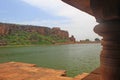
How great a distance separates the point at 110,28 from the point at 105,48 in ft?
0.47

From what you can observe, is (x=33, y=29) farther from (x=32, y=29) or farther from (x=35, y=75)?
(x=35, y=75)

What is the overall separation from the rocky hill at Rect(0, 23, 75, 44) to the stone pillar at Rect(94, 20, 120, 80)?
55.5 metres

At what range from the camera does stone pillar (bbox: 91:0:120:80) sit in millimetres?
1003

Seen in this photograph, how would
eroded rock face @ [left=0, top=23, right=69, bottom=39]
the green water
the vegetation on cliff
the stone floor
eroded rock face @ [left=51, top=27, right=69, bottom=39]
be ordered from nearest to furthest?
1. the stone floor
2. the green water
3. the vegetation on cliff
4. eroded rock face @ [left=0, top=23, right=69, bottom=39]
5. eroded rock face @ [left=51, top=27, right=69, bottom=39]

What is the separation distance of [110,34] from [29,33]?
70675 mm

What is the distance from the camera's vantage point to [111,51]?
105 centimetres

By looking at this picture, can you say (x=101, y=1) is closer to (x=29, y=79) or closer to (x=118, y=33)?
(x=118, y=33)

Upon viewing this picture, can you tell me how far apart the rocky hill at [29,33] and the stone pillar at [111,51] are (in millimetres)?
55520

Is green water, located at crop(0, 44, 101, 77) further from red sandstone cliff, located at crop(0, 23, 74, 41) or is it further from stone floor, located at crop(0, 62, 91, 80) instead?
red sandstone cliff, located at crop(0, 23, 74, 41)

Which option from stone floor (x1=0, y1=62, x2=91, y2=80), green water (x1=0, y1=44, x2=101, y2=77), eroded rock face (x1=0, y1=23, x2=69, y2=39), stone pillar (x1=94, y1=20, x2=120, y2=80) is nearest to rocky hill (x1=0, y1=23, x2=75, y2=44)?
eroded rock face (x1=0, y1=23, x2=69, y2=39)

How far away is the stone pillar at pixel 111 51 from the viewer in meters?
1.03

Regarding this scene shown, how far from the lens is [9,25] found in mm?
64500

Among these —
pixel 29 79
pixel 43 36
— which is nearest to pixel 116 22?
pixel 29 79

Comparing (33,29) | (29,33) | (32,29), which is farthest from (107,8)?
(33,29)
